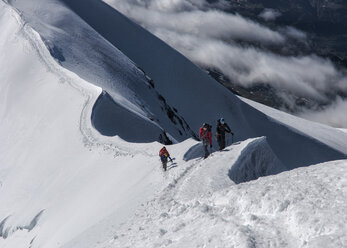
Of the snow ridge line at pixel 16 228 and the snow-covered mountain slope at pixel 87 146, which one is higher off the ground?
the snow-covered mountain slope at pixel 87 146

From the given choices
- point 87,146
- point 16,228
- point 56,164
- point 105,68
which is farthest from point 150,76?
point 16,228

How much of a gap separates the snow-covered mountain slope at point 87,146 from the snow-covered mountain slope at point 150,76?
0.38 meters

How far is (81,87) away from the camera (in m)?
41.6

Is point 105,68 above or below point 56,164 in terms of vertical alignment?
above

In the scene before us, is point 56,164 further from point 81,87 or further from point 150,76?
point 150,76

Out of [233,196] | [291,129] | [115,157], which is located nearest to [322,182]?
[233,196]

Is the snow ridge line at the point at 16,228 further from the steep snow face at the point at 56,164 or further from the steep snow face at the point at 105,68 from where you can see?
the steep snow face at the point at 105,68

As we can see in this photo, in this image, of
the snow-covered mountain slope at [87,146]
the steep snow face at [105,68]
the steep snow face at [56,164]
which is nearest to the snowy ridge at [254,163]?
the snow-covered mountain slope at [87,146]

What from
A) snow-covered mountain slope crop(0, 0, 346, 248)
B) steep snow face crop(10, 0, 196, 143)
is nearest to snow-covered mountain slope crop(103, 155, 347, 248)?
snow-covered mountain slope crop(0, 0, 346, 248)

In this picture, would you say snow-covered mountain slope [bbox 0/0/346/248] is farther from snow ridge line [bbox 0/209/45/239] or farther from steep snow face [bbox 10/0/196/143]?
steep snow face [bbox 10/0/196/143]

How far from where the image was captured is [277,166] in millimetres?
24906

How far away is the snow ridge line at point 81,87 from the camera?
27377 millimetres

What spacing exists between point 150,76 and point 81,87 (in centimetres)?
3696

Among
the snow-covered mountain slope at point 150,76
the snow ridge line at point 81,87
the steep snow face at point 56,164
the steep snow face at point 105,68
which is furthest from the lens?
the snow-covered mountain slope at point 150,76
